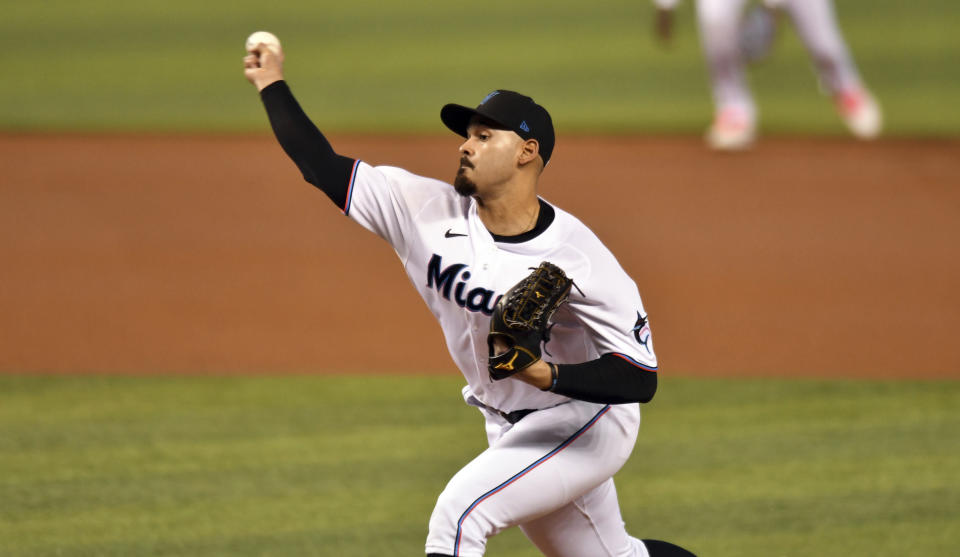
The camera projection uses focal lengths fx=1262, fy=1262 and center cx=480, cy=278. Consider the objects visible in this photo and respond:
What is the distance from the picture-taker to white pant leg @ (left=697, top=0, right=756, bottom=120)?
1041 cm

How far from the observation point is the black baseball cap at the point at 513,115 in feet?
11.5

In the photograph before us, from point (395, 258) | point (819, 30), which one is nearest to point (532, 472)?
point (395, 258)

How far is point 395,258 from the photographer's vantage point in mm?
8953

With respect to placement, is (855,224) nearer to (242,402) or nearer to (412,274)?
(242,402)

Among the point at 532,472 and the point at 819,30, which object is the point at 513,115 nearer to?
the point at 532,472

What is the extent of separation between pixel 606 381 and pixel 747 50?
29.0 ft

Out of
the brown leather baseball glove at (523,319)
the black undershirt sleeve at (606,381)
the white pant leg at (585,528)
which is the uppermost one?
the brown leather baseball glove at (523,319)

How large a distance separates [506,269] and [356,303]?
4.71 meters

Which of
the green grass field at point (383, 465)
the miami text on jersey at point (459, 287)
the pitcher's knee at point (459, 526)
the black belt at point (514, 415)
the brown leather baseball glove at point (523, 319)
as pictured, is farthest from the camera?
the green grass field at point (383, 465)

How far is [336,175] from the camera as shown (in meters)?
3.56

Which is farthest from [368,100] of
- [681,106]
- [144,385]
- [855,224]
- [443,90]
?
[144,385]

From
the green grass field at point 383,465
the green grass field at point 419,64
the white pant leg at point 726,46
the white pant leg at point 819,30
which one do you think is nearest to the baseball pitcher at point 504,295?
the green grass field at point 383,465

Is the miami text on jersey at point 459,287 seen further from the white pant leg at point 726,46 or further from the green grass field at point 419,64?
the green grass field at point 419,64

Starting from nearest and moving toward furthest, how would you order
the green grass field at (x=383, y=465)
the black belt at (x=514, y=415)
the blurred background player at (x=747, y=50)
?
the black belt at (x=514, y=415)
the green grass field at (x=383, y=465)
the blurred background player at (x=747, y=50)
